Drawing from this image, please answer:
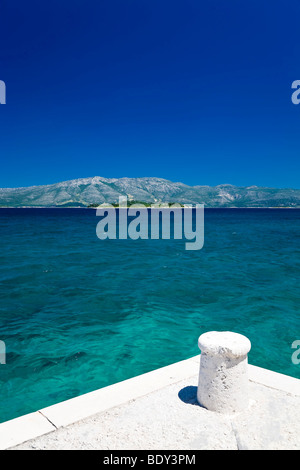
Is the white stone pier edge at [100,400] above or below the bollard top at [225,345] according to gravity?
below

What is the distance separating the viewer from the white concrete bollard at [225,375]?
4.97m

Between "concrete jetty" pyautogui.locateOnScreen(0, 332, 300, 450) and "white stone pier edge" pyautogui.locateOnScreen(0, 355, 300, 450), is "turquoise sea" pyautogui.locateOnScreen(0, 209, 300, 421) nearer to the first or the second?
"white stone pier edge" pyautogui.locateOnScreen(0, 355, 300, 450)

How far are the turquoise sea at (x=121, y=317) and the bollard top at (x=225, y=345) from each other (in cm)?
420

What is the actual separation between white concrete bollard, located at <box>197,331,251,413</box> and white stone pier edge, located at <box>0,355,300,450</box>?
1.07m

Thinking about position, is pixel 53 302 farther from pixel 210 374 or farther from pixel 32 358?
pixel 210 374

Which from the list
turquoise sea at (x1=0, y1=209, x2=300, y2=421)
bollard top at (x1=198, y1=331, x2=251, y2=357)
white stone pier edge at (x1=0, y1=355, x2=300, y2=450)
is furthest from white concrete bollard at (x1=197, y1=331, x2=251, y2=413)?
turquoise sea at (x1=0, y1=209, x2=300, y2=421)

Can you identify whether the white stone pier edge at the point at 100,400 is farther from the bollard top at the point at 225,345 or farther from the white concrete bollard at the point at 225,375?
A: the bollard top at the point at 225,345

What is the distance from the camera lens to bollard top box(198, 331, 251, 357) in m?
4.92

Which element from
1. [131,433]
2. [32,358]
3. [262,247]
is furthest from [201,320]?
[262,247]

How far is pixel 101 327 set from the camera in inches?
464

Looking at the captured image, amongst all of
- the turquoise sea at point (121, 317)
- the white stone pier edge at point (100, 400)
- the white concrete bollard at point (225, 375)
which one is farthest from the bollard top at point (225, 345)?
the turquoise sea at point (121, 317)

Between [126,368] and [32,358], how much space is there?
277cm

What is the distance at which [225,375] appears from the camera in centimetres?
502

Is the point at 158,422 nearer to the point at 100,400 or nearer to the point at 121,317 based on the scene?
the point at 100,400
